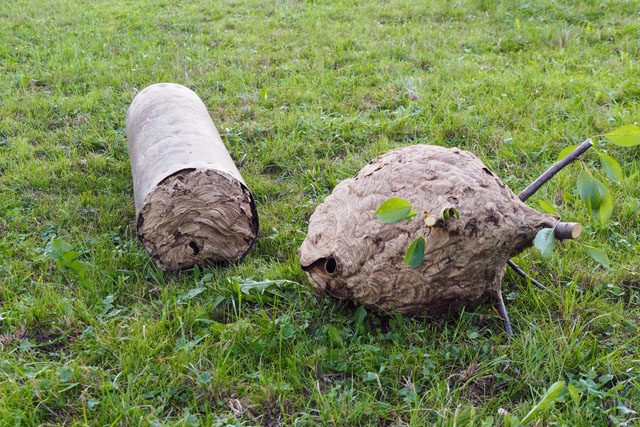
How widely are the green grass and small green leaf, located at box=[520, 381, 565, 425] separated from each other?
0.11 meters

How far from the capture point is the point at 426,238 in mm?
2494

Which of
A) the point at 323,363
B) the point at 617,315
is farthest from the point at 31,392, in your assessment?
the point at 617,315

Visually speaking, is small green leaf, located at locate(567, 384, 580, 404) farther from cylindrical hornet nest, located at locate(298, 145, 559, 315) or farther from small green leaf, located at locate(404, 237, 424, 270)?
small green leaf, located at locate(404, 237, 424, 270)

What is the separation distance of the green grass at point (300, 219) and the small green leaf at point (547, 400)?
0.11 metres

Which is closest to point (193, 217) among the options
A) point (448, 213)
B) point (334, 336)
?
point (334, 336)

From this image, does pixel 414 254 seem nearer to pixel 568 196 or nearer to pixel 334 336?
pixel 334 336

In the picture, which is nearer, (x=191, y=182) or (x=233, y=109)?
(x=191, y=182)

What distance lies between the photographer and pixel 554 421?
7.21ft

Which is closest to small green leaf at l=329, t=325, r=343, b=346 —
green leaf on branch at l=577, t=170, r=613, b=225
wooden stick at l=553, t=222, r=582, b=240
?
wooden stick at l=553, t=222, r=582, b=240

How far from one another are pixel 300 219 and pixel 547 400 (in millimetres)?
1986

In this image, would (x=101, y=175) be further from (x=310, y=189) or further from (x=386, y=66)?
(x=386, y=66)

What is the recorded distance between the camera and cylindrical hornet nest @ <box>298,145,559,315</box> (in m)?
2.48

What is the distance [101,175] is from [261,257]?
5.93 feet

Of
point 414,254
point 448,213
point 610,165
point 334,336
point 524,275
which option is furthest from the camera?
point 524,275
